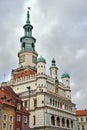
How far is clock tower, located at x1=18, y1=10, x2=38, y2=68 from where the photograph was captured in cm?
11183

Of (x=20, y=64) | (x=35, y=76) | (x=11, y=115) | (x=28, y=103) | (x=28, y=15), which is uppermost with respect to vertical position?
(x=28, y=15)

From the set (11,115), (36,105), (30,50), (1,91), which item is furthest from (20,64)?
(11,115)

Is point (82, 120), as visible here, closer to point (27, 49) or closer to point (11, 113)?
point (27, 49)

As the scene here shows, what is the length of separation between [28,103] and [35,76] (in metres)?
9.78

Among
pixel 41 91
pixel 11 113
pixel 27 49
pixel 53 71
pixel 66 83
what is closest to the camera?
pixel 11 113

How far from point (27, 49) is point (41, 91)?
24.8 metres

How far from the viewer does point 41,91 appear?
309 ft

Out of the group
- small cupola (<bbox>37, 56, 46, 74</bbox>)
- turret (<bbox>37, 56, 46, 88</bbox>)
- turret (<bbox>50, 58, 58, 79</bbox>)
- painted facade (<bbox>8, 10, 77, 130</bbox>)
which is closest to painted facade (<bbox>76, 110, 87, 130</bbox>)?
painted facade (<bbox>8, 10, 77, 130</bbox>)

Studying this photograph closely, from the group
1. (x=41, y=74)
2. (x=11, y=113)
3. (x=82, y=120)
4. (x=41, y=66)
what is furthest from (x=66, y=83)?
(x=11, y=113)

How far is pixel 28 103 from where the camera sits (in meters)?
97.8

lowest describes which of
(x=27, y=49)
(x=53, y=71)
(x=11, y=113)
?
(x=11, y=113)

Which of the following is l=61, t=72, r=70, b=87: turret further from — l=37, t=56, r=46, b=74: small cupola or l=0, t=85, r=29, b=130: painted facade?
l=0, t=85, r=29, b=130: painted facade

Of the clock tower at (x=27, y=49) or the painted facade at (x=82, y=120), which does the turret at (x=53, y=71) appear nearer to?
the clock tower at (x=27, y=49)

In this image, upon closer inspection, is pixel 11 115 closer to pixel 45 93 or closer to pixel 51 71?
pixel 45 93
